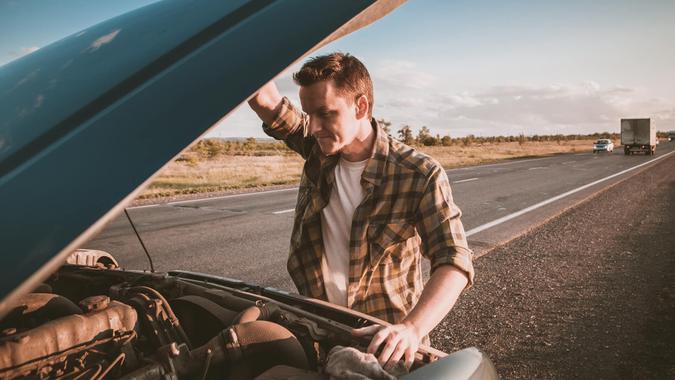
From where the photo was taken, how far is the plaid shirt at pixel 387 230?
6.29 ft

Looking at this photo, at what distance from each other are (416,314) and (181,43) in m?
1.29

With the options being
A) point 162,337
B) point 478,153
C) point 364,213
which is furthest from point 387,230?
point 478,153

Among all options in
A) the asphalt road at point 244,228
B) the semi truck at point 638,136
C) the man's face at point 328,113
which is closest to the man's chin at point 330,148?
the man's face at point 328,113

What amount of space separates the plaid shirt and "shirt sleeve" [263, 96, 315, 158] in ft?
0.65

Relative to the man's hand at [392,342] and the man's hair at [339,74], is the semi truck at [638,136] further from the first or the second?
the man's hand at [392,342]

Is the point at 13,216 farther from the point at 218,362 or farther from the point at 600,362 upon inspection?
the point at 600,362

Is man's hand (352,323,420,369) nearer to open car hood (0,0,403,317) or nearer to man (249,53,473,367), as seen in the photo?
man (249,53,473,367)

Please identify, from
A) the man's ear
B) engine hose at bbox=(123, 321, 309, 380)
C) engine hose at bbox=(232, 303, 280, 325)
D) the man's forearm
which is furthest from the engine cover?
the man's ear

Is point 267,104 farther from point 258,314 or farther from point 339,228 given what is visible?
point 258,314

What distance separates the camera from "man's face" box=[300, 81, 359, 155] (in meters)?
2.07

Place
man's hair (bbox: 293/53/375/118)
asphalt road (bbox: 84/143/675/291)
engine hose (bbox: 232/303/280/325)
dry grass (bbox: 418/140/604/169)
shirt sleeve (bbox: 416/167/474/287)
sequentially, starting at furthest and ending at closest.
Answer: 1. dry grass (bbox: 418/140/604/169)
2. asphalt road (bbox: 84/143/675/291)
3. man's hair (bbox: 293/53/375/118)
4. shirt sleeve (bbox: 416/167/474/287)
5. engine hose (bbox: 232/303/280/325)

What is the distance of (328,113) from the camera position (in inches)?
81.8

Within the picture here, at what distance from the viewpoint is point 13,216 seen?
0.69 meters

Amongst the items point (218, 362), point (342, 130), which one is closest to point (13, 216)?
point (218, 362)
